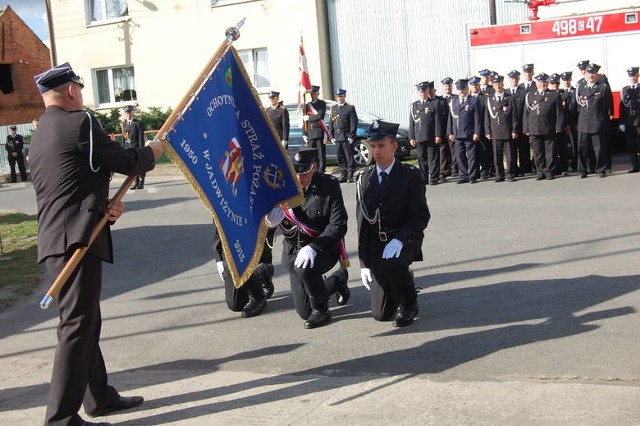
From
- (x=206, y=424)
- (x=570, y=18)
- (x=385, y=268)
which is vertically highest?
(x=570, y=18)

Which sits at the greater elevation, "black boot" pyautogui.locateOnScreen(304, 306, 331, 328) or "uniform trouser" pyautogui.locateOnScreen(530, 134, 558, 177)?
"uniform trouser" pyautogui.locateOnScreen(530, 134, 558, 177)

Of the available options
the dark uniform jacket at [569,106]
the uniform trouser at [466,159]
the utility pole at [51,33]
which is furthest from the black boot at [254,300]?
the utility pole at [51,33]

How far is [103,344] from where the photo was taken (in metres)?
7.41

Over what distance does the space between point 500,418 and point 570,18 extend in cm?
1553

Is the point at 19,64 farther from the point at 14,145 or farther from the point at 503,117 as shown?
the point at 503,117

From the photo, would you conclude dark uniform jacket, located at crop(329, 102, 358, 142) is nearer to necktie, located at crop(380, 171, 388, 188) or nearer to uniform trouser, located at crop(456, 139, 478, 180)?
uniform trouser, located at crop(456, 139, 478, 180)

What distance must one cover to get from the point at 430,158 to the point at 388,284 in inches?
415

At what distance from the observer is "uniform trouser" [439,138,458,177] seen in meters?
17.7

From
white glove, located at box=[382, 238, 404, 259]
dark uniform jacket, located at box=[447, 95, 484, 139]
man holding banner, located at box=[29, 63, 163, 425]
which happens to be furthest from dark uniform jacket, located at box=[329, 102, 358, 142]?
man holding banner, located at box=[29, 63, 163, 425]

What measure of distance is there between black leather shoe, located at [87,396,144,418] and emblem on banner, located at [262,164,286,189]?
1.91m

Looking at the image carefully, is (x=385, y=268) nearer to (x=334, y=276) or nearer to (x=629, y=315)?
(x=334, y=276)

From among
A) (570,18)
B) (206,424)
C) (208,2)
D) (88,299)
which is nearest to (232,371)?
(206,424)

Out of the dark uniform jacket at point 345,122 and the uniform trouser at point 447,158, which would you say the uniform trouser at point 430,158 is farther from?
the dark uniform jacket at point 345,122

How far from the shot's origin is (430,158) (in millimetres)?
17391
